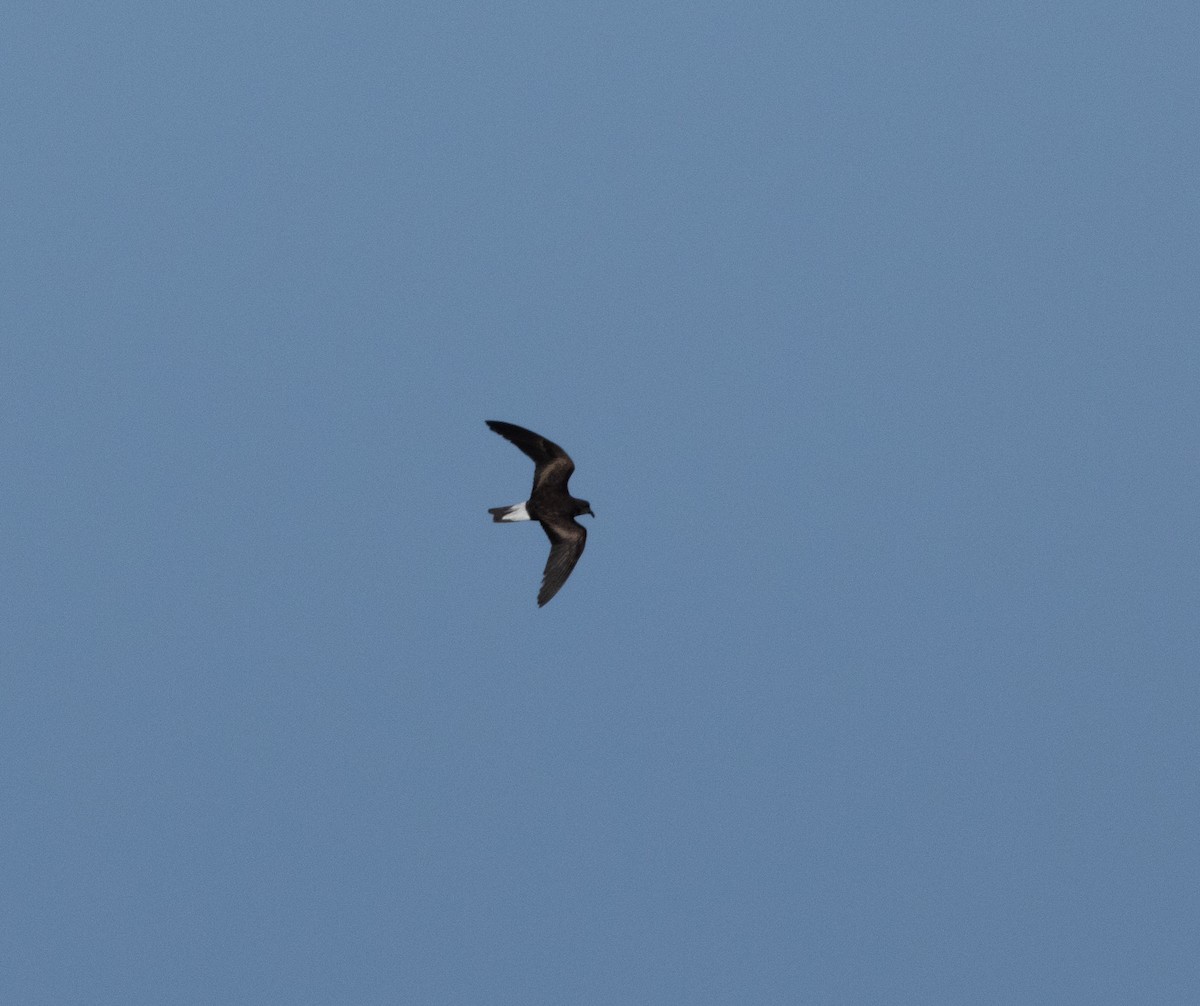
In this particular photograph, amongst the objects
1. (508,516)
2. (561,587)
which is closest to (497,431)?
(508,516)

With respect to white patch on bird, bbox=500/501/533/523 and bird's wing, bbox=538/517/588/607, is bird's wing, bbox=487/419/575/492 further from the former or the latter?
bird's wing, bbox=538/517/588/607

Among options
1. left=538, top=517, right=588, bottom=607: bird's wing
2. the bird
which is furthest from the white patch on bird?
left=538, top=517, right=588, bottom=607: bird's wing

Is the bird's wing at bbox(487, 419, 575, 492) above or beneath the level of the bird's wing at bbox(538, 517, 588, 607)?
above

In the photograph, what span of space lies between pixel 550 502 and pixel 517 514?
0.63 meters

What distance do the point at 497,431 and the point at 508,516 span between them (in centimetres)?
154

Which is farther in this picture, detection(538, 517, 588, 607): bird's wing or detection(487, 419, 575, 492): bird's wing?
detection(487, 419, 575, 492): bird's wing

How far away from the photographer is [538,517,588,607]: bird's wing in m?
23.3

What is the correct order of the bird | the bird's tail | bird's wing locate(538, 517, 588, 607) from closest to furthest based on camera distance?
1. bird's wing locate(538, 517, 588, 607)
2. the bird
3. the bird's tail

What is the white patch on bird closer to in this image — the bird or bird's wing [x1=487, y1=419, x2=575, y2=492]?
the bird

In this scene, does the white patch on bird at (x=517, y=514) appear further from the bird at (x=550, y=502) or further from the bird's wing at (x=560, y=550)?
the bird's wing at (x=560, y=550)

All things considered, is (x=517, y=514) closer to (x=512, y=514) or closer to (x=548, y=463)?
(x=512, y=514)

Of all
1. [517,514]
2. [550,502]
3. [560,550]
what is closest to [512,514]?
[517,514]

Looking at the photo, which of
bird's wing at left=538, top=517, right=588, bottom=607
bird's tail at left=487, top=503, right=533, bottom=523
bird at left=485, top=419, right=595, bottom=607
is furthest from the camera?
bird's tail at left=487, top=503, right=533, bottom=523

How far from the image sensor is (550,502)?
2425 cm
